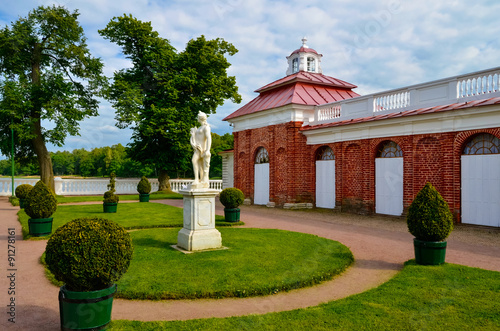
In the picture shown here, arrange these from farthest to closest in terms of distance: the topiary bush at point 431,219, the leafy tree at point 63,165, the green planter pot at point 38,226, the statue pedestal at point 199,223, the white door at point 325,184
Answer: the leafy tree at point 63,165
the white door at point 325,184
the green planter pot at point 38,226
the statue pedestal at point 199,223
the topiary bush at point 431,219

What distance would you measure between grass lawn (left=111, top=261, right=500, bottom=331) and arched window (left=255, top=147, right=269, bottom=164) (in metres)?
16.1

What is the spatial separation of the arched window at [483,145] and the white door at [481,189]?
17 cm

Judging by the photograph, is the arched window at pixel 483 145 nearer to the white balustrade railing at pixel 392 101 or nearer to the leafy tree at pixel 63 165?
the white balustrade railing at pixel 392 101

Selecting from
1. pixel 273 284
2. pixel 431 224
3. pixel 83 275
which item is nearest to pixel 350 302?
pixel 273 284

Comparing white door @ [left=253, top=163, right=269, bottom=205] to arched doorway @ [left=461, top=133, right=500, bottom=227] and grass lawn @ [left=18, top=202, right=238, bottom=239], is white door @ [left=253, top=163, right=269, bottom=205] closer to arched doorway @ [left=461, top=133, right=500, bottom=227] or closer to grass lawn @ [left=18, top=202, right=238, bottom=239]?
grass lawn @ [left=18, top=202, right=238, bottom=239]

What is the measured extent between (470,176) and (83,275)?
13.7 meters

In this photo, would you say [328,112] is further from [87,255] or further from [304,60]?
[87,255]

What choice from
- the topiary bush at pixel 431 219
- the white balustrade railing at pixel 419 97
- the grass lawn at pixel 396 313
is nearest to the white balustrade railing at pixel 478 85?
the white balustrade railing at pixel 419 97

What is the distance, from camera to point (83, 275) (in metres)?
4.27

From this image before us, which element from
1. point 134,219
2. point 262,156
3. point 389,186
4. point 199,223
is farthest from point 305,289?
point 262,156

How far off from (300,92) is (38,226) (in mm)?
15637

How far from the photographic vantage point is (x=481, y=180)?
12914 mm

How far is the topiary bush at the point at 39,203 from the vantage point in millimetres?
10789

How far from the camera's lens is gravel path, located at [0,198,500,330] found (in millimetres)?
5375
